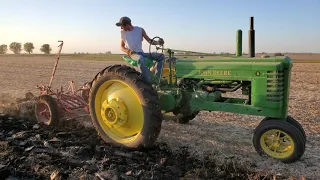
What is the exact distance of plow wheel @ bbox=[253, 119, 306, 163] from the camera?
174 inches

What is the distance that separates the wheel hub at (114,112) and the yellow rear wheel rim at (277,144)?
2113 millimetres

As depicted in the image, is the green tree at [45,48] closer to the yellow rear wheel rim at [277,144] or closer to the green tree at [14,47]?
the green tree at [14,47]

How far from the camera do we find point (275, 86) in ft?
14.7

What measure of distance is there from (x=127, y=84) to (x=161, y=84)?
78 cm

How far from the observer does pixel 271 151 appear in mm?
4633

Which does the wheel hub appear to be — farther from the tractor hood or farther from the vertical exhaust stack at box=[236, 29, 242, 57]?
the vertical exhaust stack at box=[236, 29, 242, 57]

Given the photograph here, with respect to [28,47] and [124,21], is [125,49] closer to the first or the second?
[124,21]

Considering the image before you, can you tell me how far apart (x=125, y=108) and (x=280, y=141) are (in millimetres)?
2339

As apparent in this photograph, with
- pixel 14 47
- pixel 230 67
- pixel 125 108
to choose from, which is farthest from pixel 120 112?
pixel 14 47

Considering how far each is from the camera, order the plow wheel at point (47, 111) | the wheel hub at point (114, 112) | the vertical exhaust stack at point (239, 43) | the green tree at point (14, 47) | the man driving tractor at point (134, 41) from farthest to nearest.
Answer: the green tree at point (14, 47), the plow wheel at point (47, 111), the man driving tractor at point (134, 41), the wheel hub at point (114, 112), the vertical exhaust stack at point (239, 43)

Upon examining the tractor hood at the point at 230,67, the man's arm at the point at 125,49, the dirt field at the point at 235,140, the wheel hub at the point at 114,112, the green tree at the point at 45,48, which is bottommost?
the dirt field at the point at 235,140

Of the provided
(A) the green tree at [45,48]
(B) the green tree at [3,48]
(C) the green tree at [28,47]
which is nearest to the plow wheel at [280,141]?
(A) the green tree at [45,48]

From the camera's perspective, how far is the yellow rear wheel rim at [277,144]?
452cm

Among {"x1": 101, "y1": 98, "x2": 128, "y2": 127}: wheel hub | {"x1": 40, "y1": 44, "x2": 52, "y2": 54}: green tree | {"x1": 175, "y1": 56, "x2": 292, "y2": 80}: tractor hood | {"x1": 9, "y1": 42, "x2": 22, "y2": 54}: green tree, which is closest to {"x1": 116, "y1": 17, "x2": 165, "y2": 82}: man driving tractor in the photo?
{"x1": 175, "y1": 56, "x2": 292, "y2": 80}: tractor hood
